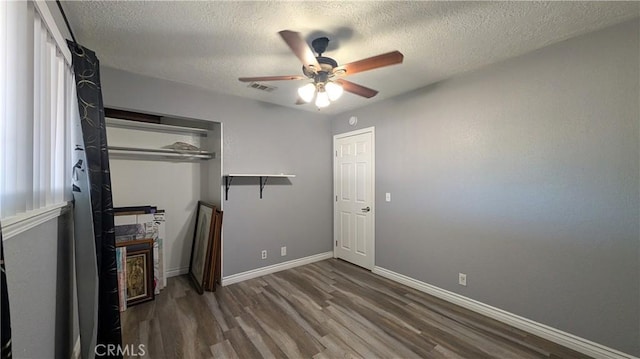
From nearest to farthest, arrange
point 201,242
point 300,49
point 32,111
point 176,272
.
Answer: point 32,111
point 300,49
point 201,242
point 176,272

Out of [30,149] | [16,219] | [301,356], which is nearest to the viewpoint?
[16,219]

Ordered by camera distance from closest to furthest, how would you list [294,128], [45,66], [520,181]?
1. [45,66]
2. [520,181]
3. [294,128]

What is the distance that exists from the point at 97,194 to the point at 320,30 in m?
1.99

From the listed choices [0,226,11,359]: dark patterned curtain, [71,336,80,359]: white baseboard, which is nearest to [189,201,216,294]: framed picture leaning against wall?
[71,336,80,359]: white baseboard

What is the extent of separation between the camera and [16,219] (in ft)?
3.12

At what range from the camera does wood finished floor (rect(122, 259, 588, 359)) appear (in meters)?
1.95

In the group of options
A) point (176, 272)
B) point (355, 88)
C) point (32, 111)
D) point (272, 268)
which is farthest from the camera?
point (272, 268)

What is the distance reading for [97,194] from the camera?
5.53 feet

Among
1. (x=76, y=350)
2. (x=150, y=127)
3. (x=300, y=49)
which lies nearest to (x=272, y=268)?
(x=76, y=350)

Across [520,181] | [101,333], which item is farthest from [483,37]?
[101,333]

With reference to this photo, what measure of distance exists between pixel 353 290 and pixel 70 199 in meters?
2.79

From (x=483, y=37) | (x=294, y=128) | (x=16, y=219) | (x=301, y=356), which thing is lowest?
(x=301, y=356)

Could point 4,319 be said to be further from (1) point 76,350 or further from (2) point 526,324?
(2) point 526,324

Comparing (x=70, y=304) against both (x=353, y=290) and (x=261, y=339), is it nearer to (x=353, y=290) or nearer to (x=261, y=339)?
(x=261, y=339)
